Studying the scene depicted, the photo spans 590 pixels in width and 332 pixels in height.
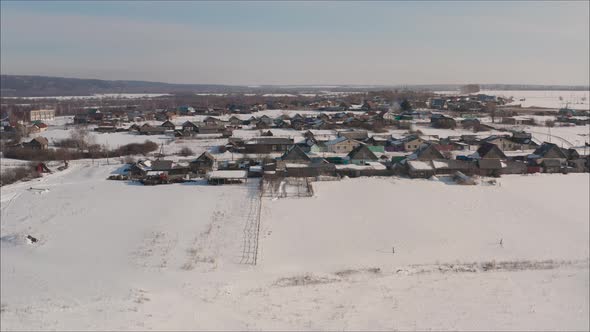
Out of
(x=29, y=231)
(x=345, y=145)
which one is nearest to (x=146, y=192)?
(x=29, y=231)

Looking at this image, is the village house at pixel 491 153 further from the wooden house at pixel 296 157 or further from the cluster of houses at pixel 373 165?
the wooden house at pixel 296 157

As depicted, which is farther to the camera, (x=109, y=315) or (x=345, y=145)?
(x=345, y=145)

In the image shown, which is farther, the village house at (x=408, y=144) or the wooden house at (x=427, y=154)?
the village house at (x=408, y=144)

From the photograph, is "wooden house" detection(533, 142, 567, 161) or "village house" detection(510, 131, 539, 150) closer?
"wooden house" detection(533, 142, 567, 161)

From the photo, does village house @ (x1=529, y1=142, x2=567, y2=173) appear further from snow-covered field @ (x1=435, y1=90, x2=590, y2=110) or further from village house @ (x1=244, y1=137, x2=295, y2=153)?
snow-covered field @ (x1=435, y1=90, x2=590, y2=110)

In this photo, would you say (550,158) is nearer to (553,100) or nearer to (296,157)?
(296,157)

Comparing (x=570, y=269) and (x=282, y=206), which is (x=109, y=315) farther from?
(x=570, y=269)

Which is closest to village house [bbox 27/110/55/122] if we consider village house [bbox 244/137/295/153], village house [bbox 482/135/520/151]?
village house [bbox 244/137/295/153]

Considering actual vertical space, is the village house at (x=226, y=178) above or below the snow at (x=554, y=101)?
below

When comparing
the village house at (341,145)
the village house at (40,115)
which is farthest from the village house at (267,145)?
the village house at (40,115)
